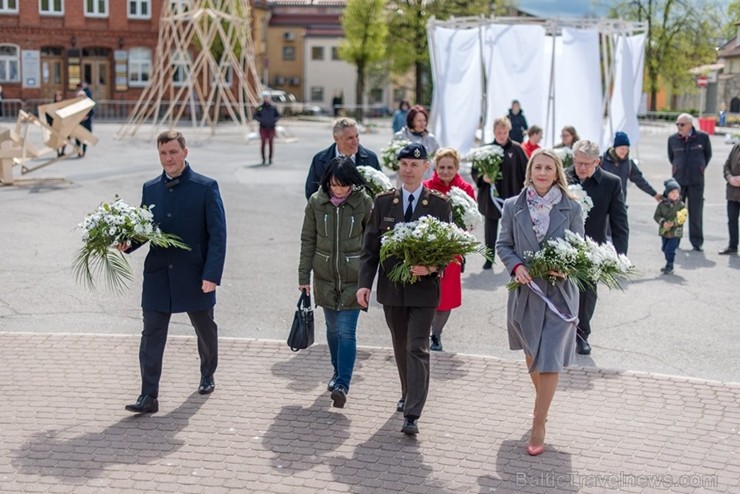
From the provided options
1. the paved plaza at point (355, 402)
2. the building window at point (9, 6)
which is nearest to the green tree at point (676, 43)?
the building window at point (9, 6)

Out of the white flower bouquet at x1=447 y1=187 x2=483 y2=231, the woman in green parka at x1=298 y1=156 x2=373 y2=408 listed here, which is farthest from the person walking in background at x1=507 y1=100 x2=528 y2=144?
the woman in green parka at x1=298 y1=156 x2=373 y2=408

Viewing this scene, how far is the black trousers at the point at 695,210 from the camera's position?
45.7 feet

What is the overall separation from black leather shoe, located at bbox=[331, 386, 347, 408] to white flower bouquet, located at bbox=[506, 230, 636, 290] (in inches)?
56.2

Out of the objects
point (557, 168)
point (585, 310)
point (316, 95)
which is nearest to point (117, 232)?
point (557, 168)

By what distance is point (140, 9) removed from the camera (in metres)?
53.2

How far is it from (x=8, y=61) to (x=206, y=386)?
49.2 m

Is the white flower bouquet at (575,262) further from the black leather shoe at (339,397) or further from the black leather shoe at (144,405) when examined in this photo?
the black leather shoe at (144,405)

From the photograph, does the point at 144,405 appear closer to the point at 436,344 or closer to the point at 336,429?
the point at 336,429

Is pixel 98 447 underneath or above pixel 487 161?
underneath

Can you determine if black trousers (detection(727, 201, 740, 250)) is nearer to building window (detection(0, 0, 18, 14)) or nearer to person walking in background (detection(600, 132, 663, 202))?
person walking in background (detection(600, 132, 663, 202))

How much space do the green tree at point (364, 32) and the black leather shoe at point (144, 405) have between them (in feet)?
169

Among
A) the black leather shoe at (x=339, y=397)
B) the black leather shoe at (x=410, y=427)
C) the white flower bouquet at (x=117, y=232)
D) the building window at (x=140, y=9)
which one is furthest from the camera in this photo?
the building window at (x=140, y=9)

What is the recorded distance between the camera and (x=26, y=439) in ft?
20.4

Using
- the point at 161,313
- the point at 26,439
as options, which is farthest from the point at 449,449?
the point at 26,439
